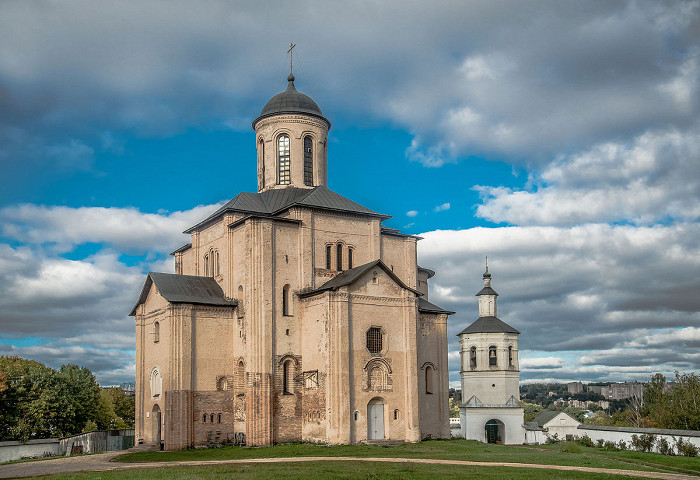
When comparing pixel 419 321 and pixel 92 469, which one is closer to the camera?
pixel 92 469

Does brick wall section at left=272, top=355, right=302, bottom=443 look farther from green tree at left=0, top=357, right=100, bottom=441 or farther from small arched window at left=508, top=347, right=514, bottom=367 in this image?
small arched window at left=508, top=347, right=514, bottom=367

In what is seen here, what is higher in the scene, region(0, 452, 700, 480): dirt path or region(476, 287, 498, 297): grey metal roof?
region(476, 287, 498, 297): grey metal roof

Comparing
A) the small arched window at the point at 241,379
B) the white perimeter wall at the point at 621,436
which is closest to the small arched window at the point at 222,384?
the small arched window at the point at 241,379

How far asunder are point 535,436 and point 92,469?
134 feet

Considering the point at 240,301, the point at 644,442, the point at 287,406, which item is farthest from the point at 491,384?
the point at 240,301

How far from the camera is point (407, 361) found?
109 ft

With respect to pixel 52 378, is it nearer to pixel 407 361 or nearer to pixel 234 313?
pixel 234 313

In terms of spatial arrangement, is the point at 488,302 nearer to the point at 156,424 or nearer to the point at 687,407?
the point at 687,407

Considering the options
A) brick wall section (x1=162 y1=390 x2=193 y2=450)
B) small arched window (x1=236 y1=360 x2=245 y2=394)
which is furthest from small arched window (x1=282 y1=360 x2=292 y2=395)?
brick wall section (x1=162 y1=390 x2=193 y2=450)

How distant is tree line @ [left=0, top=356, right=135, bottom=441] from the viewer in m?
38.4

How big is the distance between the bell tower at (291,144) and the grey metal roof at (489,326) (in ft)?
76.1

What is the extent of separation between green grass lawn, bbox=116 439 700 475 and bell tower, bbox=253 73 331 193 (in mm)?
14802

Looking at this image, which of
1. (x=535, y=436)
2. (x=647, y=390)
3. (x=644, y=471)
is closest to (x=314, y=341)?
(x=644, y=471)

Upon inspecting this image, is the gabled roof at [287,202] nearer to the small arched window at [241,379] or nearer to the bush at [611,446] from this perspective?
the small arched window at [241,379]
